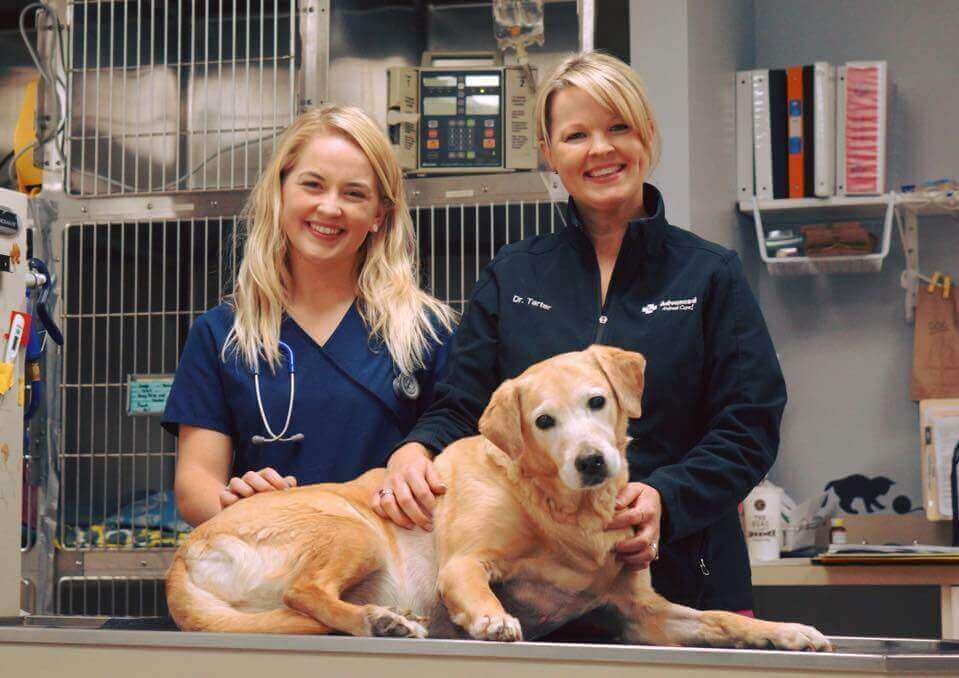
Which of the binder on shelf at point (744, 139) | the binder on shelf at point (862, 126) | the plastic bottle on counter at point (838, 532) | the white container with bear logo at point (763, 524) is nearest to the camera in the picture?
the white container with bear logo at point (763, 524)

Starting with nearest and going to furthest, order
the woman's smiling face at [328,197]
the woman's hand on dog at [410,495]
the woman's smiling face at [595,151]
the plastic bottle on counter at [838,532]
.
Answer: the woman's hand on dog at [410,495], the woman's smiling face at [595,151], the woman's smiling face at [328,197], the plastic bottle on counter at [838,532]

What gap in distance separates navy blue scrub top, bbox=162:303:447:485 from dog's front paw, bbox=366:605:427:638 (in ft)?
1.93

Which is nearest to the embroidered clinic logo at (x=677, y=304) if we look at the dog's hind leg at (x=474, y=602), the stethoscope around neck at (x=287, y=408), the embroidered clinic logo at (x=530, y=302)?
the embroidered clinic logo at (x=530, y=302)

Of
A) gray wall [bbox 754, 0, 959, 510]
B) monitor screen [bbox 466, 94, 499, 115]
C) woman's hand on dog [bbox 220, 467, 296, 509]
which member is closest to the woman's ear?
woman's hand on dog [bbox 220, 467, 296, 509]

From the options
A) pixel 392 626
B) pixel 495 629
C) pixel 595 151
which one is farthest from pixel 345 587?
pixel 595 151

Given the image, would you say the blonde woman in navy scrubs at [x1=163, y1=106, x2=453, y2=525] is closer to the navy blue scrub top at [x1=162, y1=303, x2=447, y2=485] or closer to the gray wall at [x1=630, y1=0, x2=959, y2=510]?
the navy blue scrub top at [x1=162, y1=303, x2=447, y2=485]

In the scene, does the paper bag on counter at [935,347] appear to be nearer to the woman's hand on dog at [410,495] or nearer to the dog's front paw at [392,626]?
the woman's hand on dog at [410,495]

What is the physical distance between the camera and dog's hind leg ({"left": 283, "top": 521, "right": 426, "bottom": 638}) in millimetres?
1122

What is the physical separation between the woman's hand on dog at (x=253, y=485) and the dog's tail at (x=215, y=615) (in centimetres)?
13

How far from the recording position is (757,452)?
1.29m

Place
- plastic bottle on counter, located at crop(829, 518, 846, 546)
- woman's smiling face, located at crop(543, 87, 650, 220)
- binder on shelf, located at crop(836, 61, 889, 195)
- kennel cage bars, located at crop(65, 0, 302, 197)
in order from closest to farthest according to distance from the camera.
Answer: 1. woman's smiling face, located at crop(543, 87, 650, 220)
2. kennel cage bars, located at crop(65, 0, 302, 197)
3. plastic bottle on counter, located at crop(829, 518, 846, 546)
4. binder on shelf, located at crop(836, 61, 889, 195)

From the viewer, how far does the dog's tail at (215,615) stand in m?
1.17

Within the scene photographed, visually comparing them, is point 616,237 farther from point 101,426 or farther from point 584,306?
point 101,426

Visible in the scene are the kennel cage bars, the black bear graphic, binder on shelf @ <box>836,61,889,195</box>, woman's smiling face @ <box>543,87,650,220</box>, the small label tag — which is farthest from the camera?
the black bear graphic
